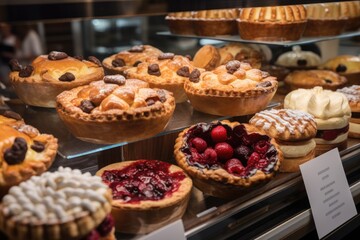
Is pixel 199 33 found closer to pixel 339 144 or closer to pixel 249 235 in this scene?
pixel 339 144

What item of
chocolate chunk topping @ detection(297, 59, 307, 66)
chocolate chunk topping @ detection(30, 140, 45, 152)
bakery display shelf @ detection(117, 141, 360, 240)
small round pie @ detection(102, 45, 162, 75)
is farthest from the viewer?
chocolate chunk topping @ detection(297, 59, 307, 66)

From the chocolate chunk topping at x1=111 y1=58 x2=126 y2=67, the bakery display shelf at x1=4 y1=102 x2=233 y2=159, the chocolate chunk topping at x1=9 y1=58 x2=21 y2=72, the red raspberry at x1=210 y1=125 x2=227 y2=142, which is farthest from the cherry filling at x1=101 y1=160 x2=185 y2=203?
the chocolate chunk topping at x1=111 y1=58 x2=126 y2=67

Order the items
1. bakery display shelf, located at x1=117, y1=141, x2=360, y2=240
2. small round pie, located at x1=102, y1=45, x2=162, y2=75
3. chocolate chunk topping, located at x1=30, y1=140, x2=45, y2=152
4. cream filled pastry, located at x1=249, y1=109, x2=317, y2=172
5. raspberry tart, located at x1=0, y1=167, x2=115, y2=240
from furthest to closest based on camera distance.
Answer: small round pie, located at x1=102, y1=45, x2=162, y2=75 → cream filled pastry, located at x1=249, y1=109, x2=317, y2=172 → bakery display shelf, located at x1=117, y1=141, x2=360, y2=240 → chocolate chunk topping, located at x1=30, y1=140, x2=45, y2=152 → raspberry tart, located at x1=0, y1=167, x2=115, y2=240

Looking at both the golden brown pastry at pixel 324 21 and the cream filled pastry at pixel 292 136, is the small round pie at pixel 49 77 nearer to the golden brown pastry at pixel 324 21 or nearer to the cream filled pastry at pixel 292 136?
the cream filled pastry at pixel 292 136

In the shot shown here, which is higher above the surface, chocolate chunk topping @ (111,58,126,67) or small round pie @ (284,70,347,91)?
chocolate chunk topping @ (111,58,126,67)

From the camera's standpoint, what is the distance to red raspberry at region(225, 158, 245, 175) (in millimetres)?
1637

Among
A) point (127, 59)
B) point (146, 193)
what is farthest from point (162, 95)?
point (127, 59)

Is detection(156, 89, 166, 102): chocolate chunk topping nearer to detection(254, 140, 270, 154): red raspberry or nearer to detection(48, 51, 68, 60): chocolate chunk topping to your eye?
detection(254, 140, 270, 154): red raspberry

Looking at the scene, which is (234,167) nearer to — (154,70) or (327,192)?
(327,192)

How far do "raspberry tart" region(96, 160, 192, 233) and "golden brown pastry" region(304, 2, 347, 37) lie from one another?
62.8 inches

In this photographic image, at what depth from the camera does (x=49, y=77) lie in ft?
6.40

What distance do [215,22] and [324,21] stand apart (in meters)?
0.69

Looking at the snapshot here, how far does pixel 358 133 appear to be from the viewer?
2348 millimetres

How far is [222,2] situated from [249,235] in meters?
0.89
